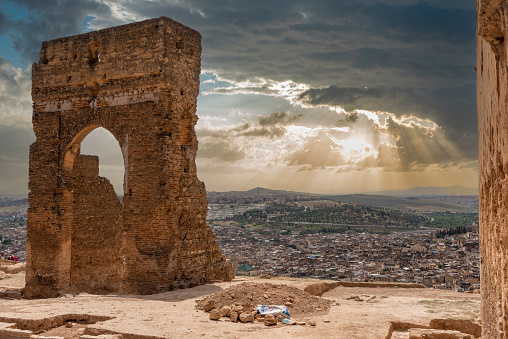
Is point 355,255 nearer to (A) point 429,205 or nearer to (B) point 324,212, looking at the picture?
(B) point 324,212

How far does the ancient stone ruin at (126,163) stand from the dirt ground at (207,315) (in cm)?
128

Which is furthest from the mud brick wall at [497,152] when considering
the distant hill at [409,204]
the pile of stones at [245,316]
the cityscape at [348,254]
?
the distant hill at [409,204]

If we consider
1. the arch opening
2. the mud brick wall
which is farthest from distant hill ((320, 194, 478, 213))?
the mud brick wall

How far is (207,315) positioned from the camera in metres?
8.56

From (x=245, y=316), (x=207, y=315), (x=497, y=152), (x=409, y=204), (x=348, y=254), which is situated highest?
(x=497, y=152)

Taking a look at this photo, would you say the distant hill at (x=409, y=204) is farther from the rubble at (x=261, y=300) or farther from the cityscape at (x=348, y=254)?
the rubble at (x=261, y=300)

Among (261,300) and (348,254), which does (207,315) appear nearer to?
(261,300)

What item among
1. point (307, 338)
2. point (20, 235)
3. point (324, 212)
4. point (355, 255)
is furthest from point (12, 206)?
point (307, 338)

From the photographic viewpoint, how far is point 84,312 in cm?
887

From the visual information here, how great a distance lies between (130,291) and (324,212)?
156 feet

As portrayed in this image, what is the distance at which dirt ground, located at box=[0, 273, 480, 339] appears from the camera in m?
7.46

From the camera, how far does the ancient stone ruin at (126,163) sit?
11.8 m

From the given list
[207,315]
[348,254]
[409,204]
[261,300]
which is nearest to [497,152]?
[261,300]

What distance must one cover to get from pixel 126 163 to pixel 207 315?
5.19 m
